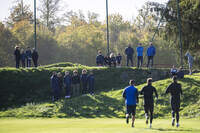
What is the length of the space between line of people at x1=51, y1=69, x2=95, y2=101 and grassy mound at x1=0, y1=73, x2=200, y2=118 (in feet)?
3.41

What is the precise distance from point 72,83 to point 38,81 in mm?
3717

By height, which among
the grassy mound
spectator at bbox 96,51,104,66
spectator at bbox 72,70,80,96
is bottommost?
the grassy mound

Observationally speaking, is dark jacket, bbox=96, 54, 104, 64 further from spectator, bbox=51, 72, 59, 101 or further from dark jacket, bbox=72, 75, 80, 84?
spectator, bbox=51, 72, 59, 101

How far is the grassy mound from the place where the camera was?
92.5ft

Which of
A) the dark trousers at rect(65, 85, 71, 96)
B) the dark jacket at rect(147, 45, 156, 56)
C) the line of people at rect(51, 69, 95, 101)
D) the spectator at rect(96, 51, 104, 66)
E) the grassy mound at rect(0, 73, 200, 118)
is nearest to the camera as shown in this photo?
the grassy mound at rect(0, 73, 200, 118)

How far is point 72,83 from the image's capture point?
33.7m

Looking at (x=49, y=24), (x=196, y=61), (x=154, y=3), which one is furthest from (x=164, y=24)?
(x=49, y=24)

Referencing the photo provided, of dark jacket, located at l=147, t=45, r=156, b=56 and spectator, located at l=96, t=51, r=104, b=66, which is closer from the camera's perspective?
dark jacket, located at l=147, t=45, r=156, b=56

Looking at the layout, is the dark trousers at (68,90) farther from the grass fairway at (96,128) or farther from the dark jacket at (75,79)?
the grass fairway at (96,128)

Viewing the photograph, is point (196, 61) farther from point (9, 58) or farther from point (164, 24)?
point (9, 58)

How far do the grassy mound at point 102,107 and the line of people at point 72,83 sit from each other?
3.41 feet

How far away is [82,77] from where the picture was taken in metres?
33.8

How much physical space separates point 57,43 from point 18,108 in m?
41.7

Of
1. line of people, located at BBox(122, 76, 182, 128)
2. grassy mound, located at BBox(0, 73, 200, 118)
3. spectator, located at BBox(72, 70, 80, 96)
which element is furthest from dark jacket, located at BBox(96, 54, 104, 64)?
line of people, located at BBox(122, 76, 182, 128)
